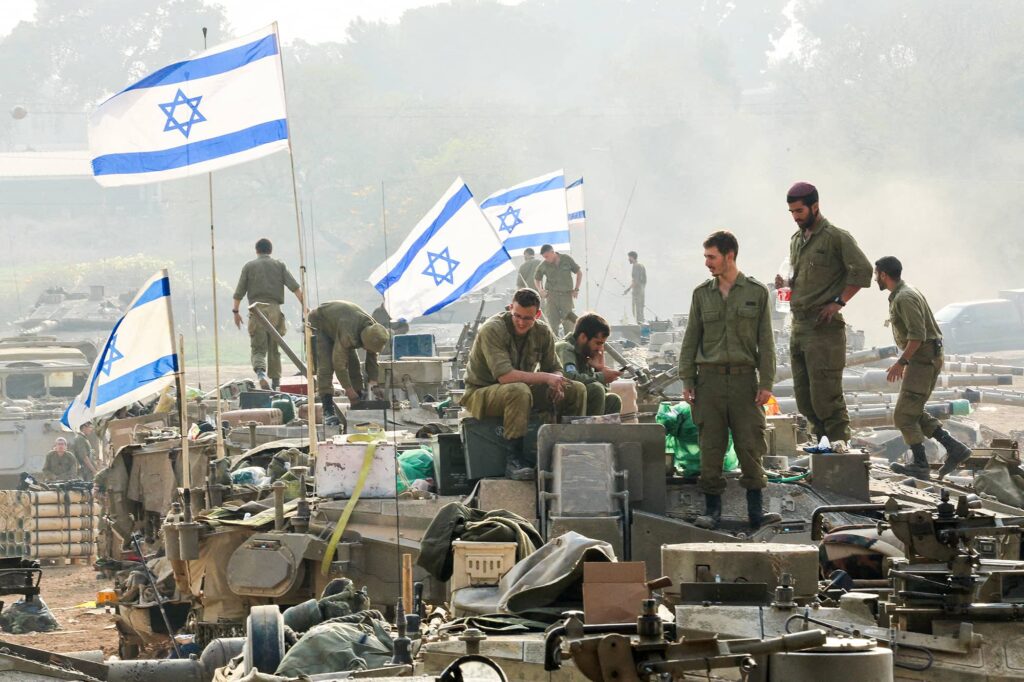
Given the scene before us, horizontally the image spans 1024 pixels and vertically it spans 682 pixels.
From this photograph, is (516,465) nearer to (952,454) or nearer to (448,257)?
(952,454)

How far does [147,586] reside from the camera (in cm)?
1350

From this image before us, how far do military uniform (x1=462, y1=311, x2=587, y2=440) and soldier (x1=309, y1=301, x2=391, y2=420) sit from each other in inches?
184

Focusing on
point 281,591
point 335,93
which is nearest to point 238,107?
point 281,591

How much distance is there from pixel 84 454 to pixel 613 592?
21442 mm

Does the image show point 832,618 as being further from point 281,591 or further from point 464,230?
point 464,230

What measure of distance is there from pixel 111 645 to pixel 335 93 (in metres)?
65.0

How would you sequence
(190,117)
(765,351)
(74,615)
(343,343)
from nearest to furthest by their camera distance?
(765,351), (190,117), (343,343), (74,615)

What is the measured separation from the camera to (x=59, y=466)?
84.6ft

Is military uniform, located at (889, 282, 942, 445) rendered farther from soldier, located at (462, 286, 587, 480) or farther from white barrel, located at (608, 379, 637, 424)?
soldier, located at (462, 286, 587, 480)

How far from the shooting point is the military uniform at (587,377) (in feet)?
38.3

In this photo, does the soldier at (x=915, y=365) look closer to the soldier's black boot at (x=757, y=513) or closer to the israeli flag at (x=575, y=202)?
the soldier's black boot at (x=757, y=513)

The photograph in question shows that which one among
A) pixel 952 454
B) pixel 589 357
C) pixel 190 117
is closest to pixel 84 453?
pixel 190 117

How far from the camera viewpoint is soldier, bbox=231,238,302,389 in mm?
20469

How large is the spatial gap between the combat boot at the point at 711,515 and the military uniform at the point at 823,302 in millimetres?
1562
